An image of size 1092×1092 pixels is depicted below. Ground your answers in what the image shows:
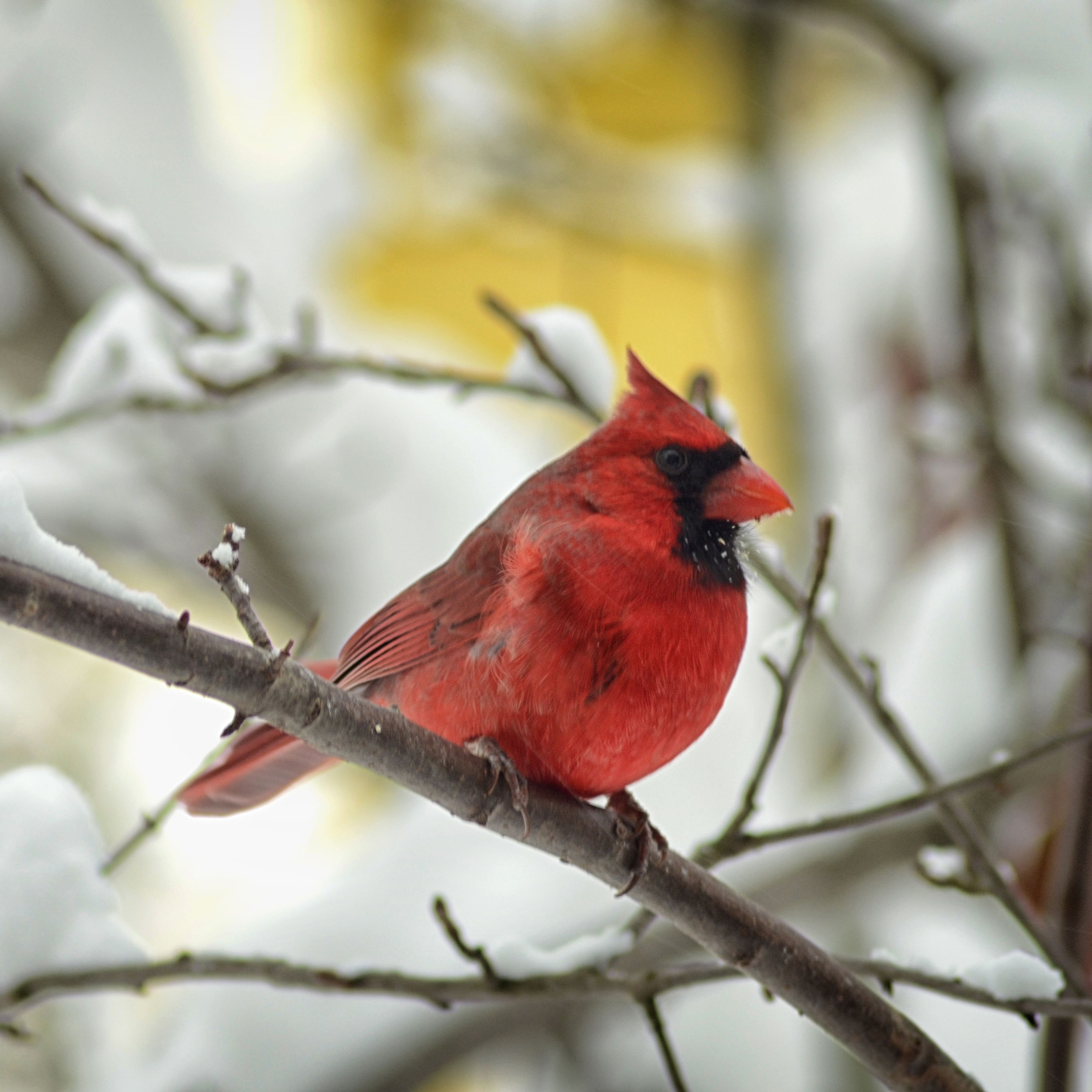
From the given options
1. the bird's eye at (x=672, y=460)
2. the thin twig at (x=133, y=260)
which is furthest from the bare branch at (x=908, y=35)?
the bird's eye at (x=672, y=460)

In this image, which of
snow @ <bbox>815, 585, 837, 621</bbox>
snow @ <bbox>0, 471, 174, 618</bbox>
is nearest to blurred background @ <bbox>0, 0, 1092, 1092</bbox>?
snow @ <bbox>815, 585, 837, 621</bbox>

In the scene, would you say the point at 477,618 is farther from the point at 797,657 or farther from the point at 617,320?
the point at 617,320

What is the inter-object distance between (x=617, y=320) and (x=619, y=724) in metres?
2.55

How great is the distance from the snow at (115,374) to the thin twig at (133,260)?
6 centimetres

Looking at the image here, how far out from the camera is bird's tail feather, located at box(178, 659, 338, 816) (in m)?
1.30

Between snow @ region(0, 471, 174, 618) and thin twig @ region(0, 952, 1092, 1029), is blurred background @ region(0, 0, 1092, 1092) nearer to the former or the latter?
thin twig @ region(0, 952, 1092, 1029)

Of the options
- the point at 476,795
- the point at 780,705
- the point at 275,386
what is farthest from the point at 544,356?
the point at 476,795

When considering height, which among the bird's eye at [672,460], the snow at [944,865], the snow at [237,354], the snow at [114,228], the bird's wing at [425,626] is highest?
the snow at [114,228]

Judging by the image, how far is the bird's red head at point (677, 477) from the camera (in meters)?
1.22

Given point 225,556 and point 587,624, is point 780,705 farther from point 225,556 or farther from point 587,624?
point 225,556

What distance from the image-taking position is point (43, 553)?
0.80 meters

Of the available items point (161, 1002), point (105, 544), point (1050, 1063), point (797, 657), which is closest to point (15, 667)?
point (105, 544)

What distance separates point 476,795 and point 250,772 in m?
0.37

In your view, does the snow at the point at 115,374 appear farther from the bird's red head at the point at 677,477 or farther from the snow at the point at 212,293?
the bird's red head at the point at 677,477
